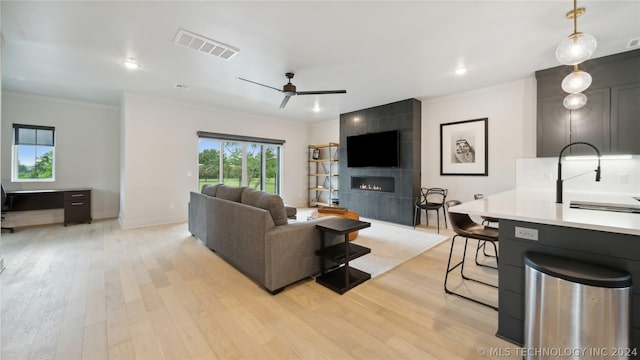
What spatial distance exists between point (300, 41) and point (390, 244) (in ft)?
10.1

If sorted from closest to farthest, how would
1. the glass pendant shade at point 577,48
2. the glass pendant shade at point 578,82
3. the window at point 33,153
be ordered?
the glass pendant shade at point 577,48, the glass pendant shade at point 578,82, the window at point 33,153

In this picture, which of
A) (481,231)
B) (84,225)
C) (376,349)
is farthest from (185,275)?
(84,225)

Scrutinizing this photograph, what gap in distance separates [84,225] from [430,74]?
22.8 feet

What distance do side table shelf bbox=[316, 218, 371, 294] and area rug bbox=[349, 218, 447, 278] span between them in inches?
10.9

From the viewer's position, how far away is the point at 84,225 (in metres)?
4.88

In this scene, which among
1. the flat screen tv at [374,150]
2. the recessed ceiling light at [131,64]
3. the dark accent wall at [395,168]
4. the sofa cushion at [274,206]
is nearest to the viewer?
the sofa cushion at [274,206]

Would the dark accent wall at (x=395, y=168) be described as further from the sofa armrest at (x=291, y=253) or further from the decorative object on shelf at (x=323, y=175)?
the sofa armrest at (x=291, y=253)

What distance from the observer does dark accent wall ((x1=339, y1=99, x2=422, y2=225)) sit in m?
5.09

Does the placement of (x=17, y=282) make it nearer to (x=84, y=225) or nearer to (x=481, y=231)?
(x=84, y=225)

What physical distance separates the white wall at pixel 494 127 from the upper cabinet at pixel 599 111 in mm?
324

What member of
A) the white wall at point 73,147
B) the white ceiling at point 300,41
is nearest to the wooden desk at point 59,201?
the white wall at point 73,147

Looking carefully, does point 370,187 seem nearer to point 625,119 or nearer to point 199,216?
point 199,216

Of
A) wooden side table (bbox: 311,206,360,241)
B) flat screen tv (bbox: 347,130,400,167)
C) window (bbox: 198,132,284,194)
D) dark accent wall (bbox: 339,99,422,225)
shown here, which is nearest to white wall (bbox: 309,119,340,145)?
dark accent wall (bbox: 339,99,422,225)

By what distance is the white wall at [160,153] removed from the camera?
4.76 meters
